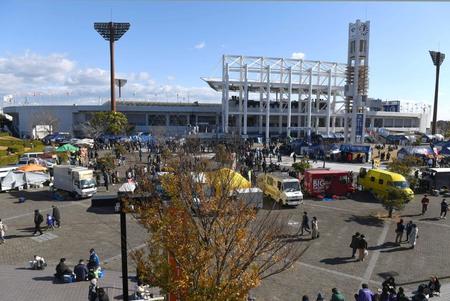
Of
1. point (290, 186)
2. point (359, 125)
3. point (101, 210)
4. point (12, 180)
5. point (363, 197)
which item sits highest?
point (359, 125)

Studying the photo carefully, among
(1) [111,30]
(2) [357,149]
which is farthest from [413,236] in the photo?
(1) [111,30]

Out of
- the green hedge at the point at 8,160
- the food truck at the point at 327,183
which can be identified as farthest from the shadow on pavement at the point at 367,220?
the green hedge at the point at 8,160

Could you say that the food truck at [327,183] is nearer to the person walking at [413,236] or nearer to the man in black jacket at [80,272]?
the person walking at [413,236]

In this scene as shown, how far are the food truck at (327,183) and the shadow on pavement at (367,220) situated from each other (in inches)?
186

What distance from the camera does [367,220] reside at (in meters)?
21.5

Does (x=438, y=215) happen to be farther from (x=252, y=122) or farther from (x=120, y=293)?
(x=252, y=122)

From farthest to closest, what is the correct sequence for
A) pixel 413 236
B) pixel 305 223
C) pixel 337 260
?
pixel 305 223
pixel 413 236
pixel 337 260

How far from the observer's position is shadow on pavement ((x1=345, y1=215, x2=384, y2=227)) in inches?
819

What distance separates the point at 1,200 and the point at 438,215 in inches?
1113

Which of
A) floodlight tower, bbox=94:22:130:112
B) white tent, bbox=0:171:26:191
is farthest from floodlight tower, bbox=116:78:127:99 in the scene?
white tent, bbox=0:171:26:191

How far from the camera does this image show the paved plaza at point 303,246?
43.7ft

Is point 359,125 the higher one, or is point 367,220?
point 359,125

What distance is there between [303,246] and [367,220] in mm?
6195

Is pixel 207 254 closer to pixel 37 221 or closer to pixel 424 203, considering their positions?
pixel 37 221
